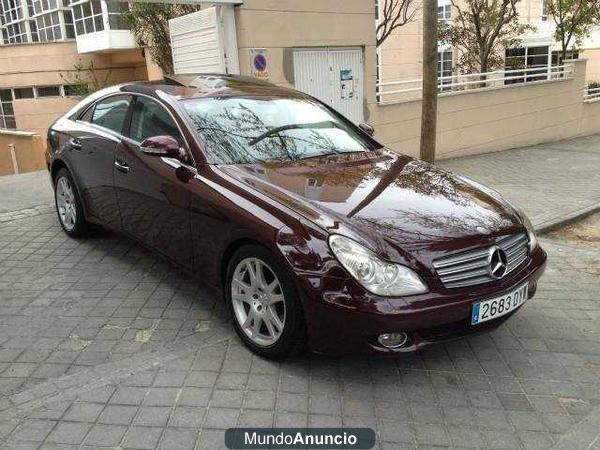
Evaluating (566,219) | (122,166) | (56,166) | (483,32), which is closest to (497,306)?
(122,166)

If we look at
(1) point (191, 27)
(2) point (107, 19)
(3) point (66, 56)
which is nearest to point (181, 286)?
(1) point (191, 27)

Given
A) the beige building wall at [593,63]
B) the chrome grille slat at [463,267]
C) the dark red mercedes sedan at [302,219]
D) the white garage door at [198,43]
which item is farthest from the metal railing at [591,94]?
the chrome grille slat at [463,267]

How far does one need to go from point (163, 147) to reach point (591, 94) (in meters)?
15.4

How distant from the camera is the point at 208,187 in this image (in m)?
3.71

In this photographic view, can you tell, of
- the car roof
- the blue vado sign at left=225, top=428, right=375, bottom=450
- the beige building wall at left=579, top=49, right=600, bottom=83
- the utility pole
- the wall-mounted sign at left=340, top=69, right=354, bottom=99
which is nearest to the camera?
the blue vado sign at left=225, top=428, right=375, bottom=450

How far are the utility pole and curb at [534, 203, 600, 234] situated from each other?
4.71 feet

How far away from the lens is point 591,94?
633 inches

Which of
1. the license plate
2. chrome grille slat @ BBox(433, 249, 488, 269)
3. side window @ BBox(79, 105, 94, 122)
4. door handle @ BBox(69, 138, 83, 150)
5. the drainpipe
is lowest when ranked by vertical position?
the drainpipe

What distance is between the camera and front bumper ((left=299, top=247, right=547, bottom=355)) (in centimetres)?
293

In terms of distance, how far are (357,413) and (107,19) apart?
17.1 m

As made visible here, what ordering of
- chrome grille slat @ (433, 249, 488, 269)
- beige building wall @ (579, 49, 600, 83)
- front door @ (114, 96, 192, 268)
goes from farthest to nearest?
beige building wall @ (579, 49, 600, 83) < front door @ (114, 96, 192, 268) < chrome grille slat @ (433, 249, 488, 269)

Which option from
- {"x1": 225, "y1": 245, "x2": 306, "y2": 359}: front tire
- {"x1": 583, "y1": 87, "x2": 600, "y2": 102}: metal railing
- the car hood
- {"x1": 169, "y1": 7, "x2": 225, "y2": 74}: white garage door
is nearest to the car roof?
the car hood

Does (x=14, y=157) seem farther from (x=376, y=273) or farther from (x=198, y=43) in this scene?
(x=376, y=273)

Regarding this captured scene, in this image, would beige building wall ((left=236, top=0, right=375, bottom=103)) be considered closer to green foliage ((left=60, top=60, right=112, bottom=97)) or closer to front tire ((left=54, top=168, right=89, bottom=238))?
front tire ((left=54, top=168, right=89, bottom=238))
